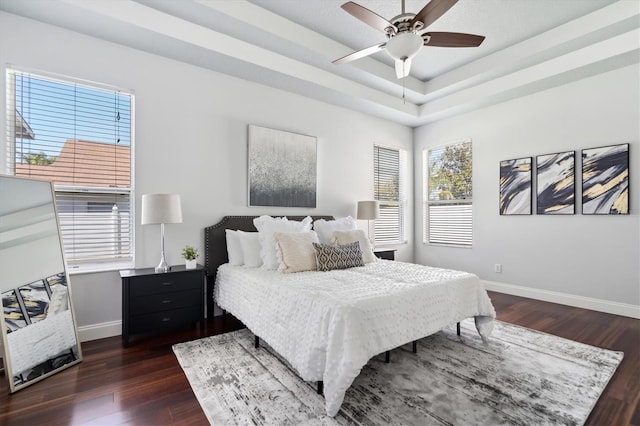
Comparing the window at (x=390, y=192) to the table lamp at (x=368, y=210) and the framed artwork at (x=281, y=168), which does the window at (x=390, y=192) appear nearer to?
the table lamp at (x=368, y=210)

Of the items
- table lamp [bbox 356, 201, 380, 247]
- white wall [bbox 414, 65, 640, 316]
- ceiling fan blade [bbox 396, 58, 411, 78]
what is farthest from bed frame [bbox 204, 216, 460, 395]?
white wall [bbox 414, 65, 640, 316]

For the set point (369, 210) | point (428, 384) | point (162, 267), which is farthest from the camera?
point (369, 210)

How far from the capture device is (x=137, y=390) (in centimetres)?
207

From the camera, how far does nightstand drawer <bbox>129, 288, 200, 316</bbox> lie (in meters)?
2.74

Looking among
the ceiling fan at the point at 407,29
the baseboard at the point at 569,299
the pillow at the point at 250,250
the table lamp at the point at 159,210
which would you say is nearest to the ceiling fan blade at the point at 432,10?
the ceiling fan at the point at 407,29

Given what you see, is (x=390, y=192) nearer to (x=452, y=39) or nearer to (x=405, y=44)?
(x=452, y=39)

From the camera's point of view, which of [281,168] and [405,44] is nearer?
[405,44]

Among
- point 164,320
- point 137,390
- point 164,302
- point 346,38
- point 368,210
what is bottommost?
point 137,390

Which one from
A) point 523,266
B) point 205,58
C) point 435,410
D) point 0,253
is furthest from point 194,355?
point 523,266

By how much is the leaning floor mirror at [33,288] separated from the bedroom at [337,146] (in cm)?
43

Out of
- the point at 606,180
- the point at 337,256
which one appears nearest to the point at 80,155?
the point at 337,256

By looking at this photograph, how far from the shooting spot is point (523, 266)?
14.6ft

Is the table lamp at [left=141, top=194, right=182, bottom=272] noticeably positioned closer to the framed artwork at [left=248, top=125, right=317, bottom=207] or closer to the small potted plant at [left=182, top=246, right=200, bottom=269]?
the small potted plant at [left=182, top=246, right=200, bottom=269]

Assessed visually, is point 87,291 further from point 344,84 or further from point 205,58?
point 344,84
